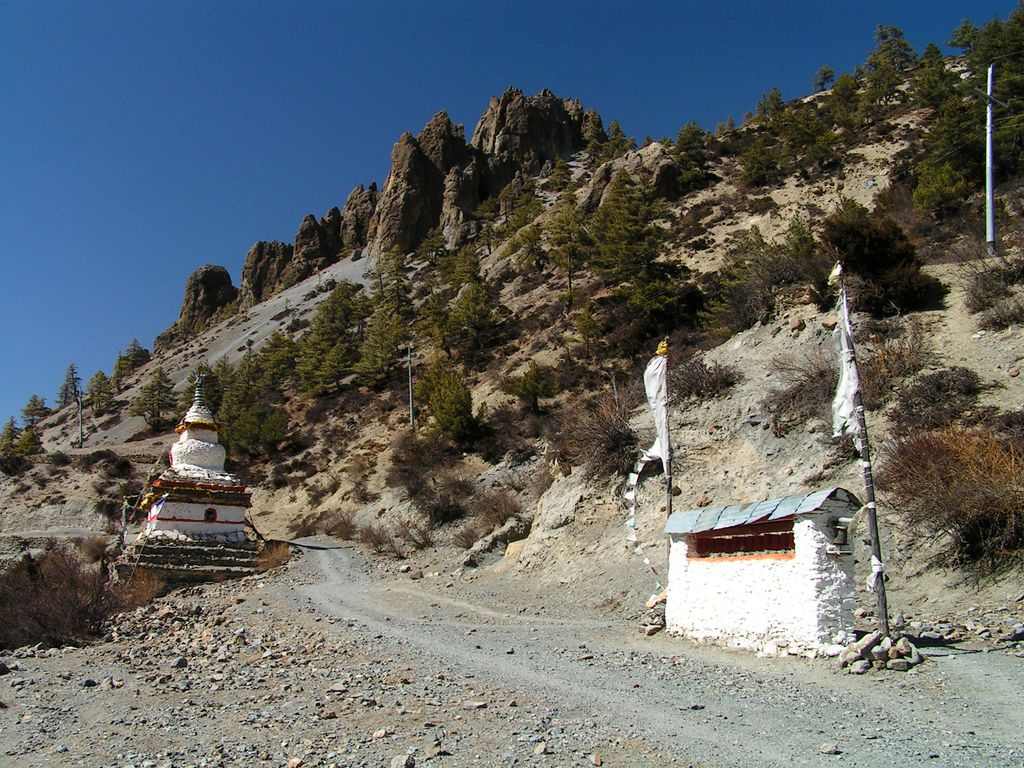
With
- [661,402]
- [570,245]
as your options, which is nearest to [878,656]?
[661,402]

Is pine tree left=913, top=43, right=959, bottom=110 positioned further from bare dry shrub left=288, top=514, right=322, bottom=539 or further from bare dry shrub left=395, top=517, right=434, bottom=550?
bare dry shrub left=288, top=514, right=322, bottom=539

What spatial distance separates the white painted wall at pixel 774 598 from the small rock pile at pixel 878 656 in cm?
36

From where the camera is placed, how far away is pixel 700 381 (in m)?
17.8

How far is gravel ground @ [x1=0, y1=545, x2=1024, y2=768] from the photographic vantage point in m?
5.41

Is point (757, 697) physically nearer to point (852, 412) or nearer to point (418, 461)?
point (852, 412)

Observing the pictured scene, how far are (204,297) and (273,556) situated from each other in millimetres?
95017

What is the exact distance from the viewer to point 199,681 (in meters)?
8.96

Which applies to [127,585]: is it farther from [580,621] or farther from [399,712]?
[399,712]

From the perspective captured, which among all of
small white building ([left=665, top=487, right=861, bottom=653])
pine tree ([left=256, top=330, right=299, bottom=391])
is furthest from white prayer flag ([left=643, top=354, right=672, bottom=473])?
pine tree ([left=256, top=330, right=299, bottom=391])

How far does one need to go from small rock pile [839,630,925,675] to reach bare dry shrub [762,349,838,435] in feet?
25.3

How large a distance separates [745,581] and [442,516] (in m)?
17.4

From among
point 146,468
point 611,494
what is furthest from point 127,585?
point 146,468

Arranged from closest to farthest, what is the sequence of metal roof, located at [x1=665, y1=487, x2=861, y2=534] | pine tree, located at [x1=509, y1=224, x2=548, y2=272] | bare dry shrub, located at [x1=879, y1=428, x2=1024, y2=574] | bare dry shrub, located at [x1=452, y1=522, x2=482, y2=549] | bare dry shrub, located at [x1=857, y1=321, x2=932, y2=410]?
1. metal roof, located at [x1=665, y1=487, x2=861, y2=534]
2. bare dry shrub, located at [x1=879, y1=428, x2=1024, y2=574]
3. bare dry shrub, located at [x1=857, y1=321, x2=932, y2=410]
4. bare dry shrub, located at [x1=452, y1=522, x2=482, y2=549]
5. pine tree, located at [x1=509, y1=224, x2=548, y2=272]

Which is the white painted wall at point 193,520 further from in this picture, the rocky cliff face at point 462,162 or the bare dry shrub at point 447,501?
the rocky cliff face at point 462,162
